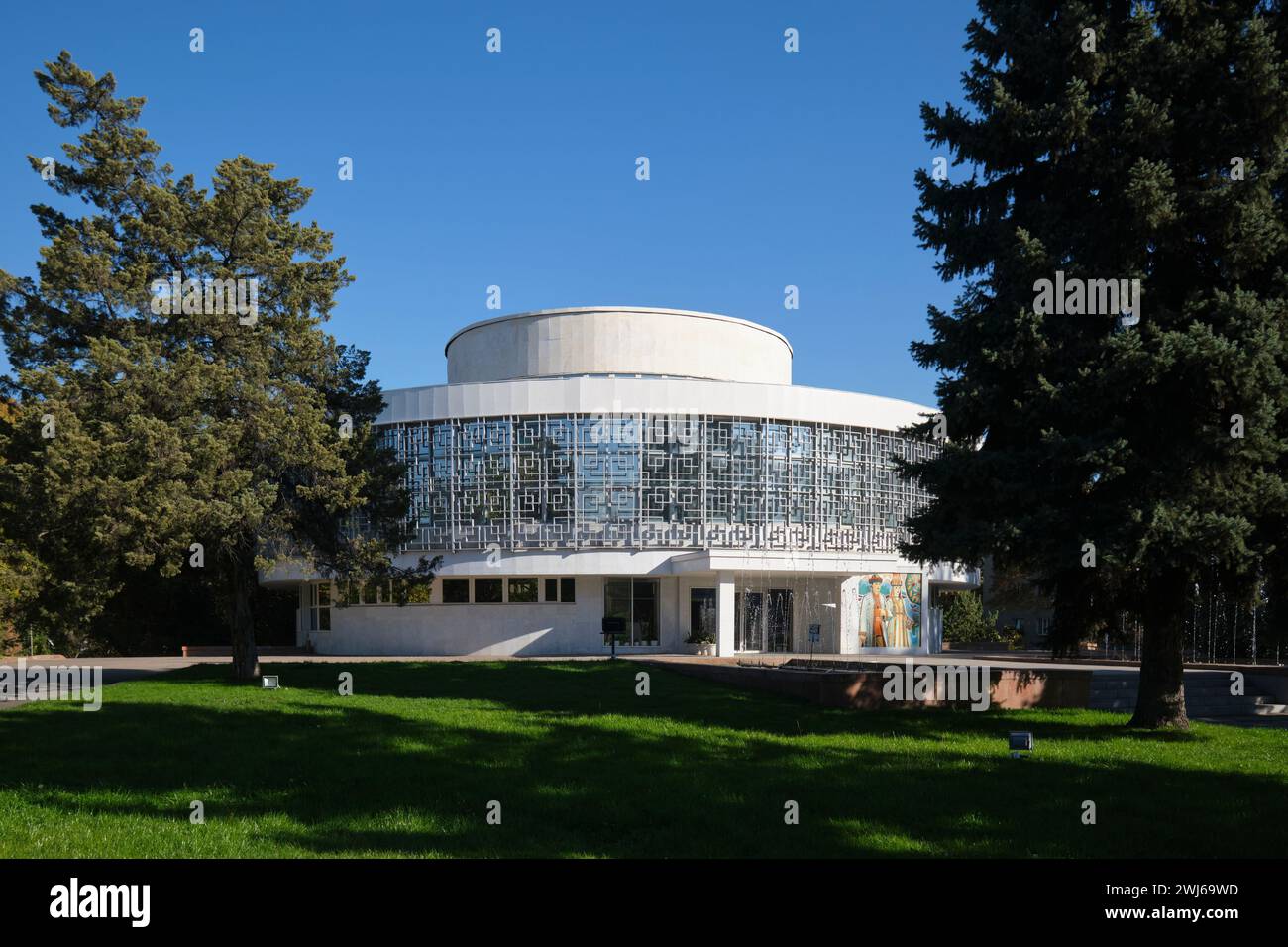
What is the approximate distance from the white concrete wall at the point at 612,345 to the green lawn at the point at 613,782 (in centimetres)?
2328

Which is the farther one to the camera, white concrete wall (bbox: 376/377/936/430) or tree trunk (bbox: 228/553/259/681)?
white concrete wall (bbox: 376/377/936/430)

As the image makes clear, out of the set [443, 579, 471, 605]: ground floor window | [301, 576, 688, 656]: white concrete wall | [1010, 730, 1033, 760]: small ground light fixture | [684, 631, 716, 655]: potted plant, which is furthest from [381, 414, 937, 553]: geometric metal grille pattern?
[1010, 730, 1033, 760]: small ground light fixture

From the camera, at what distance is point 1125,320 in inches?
606

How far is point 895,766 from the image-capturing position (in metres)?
11.7

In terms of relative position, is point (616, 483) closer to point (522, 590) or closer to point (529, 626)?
point (522, 590)

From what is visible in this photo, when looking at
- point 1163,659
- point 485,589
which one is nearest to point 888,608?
point 485,589

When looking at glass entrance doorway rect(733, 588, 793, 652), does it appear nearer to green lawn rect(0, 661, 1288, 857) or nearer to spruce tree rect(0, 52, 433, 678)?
spruce tree rect(0, 52, 433, 678)

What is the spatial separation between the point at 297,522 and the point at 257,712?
283 inches

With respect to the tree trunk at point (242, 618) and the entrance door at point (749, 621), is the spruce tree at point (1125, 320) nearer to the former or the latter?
the tree trunk at point (242, 618)

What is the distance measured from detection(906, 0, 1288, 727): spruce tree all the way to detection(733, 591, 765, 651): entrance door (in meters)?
20.7

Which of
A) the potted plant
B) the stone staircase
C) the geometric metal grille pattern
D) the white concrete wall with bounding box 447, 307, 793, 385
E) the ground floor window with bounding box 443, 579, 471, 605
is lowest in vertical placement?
the potted plant

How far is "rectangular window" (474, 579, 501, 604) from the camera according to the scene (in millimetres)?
36750
